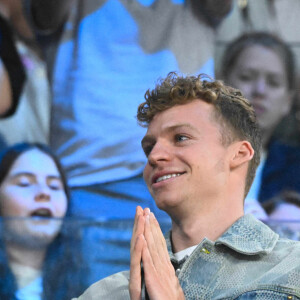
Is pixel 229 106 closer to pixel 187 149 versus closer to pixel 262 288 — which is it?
pixel 187 149

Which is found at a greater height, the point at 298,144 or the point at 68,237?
the point at 298,144

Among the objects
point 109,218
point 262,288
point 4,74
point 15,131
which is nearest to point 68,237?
point 109,218

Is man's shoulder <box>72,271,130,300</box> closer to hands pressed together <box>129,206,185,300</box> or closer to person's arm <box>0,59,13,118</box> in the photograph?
hands pressed together <box>129,206,185,300</box>

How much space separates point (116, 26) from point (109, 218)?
127cm

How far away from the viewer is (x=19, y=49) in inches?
139

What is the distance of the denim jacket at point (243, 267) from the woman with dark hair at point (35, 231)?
184cm

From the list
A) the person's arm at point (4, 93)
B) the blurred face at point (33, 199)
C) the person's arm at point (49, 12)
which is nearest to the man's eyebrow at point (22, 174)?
the blurred face at point (33, 199)

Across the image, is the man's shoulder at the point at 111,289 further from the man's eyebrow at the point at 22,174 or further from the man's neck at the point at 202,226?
the man's eyebrow at the point at 22,174

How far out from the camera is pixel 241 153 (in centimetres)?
138

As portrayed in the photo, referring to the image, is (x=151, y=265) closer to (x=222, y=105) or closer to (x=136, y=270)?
(x=136, y=270)

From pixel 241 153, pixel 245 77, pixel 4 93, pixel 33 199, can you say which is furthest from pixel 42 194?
pixel 241 153

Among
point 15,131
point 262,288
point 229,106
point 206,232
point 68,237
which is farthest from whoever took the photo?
point 15,131

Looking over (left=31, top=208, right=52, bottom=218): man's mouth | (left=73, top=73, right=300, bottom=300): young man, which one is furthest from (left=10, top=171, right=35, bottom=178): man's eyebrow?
(left=73, top=73, right=300, bottom=300): young man

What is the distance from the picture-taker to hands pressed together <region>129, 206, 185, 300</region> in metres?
1.09
